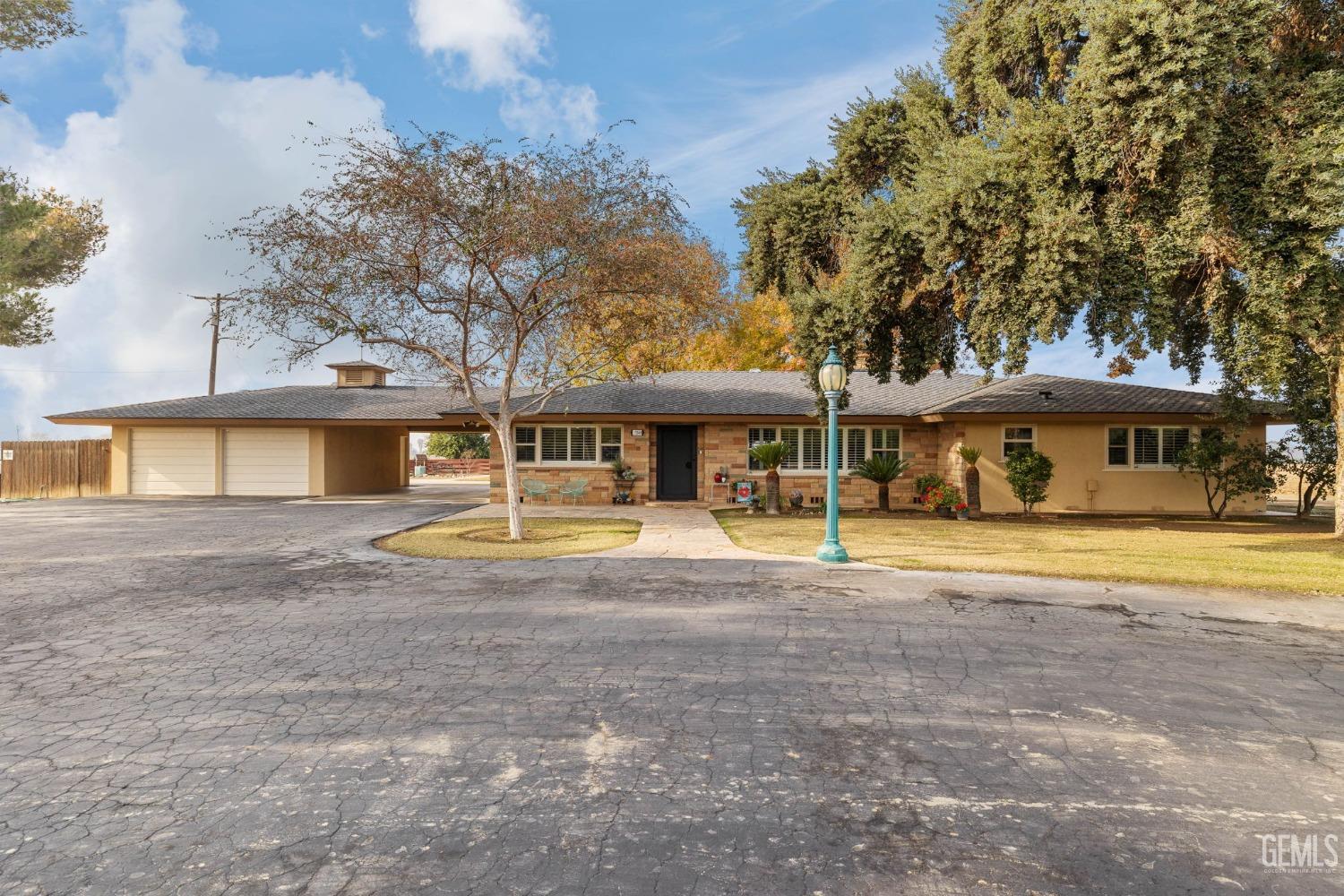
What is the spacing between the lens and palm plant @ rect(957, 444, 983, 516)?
17.5 meters

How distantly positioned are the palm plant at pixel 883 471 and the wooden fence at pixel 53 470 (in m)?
23.7

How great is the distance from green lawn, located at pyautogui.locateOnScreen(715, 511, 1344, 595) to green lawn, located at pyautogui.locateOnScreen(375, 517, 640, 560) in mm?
2369

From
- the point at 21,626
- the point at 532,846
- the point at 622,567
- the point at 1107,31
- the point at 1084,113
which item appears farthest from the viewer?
the point at 1084,113

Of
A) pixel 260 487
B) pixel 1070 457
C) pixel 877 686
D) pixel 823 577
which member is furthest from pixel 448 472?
pixel 877 686

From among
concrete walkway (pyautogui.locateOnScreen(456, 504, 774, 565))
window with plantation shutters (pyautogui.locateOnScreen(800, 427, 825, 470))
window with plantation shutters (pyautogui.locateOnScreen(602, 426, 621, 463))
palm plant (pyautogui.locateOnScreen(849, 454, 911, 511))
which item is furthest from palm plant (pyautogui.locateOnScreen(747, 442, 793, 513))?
window with plantation shutters (pyautogui.locateOnScreen(602, 426, 621, 463))

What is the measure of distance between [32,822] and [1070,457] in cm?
2108

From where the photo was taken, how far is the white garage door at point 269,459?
77.1ft

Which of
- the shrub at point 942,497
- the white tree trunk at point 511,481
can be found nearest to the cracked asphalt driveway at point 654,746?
the white tree trunk at point 511,481

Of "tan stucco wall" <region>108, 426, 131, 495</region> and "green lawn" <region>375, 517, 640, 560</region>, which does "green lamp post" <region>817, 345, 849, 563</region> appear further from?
"tan stucco wall" <region>108, 426, 131, 495</region>

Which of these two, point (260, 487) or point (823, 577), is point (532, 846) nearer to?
point (823, 577)

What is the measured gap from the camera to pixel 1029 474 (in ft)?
60.1

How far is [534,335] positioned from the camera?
48.8 feet

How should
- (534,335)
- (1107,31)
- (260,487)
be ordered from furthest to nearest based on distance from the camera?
(260,487)
(534,335)
(1107,31)

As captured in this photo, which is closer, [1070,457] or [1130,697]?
[1130,697]
